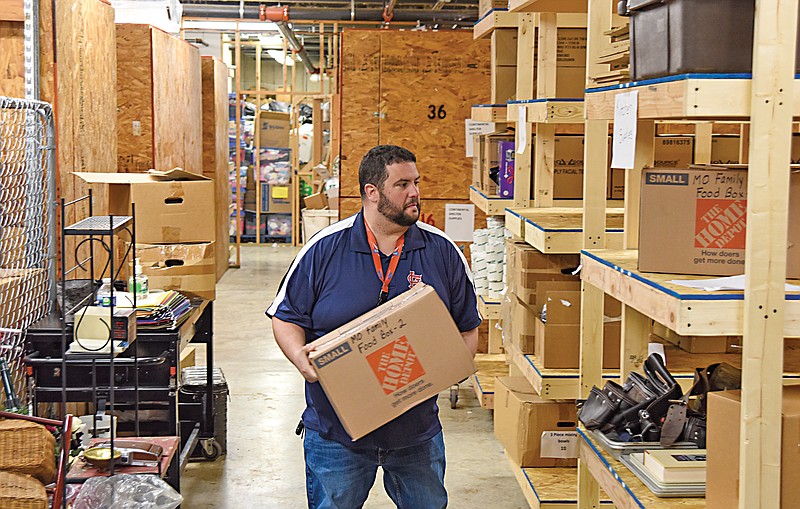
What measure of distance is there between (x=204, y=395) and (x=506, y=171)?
1999 mm

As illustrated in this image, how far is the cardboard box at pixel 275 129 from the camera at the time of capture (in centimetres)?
1459

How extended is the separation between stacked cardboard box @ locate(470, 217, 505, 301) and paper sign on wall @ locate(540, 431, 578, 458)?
1.28m

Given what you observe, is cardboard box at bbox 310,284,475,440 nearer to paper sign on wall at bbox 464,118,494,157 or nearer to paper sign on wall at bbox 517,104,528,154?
paper sign on wall at bbox 517,104,528,154

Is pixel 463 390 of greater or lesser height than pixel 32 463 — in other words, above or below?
below

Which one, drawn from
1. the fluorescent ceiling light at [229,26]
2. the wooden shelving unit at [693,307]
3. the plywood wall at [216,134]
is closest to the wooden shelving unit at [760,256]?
the wooden shelving unit at [693,307]

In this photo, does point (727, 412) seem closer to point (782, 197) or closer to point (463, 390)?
point (782, 197)

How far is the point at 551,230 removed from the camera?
3785mm

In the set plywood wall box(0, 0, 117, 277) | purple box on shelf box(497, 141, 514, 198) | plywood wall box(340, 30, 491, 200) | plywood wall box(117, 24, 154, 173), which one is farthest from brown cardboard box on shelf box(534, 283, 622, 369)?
plywood wall box(117, 24, 154, 173)

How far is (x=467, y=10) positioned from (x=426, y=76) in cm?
445

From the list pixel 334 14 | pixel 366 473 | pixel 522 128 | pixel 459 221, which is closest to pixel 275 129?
pixel 334 14

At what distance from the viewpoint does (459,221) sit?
673 cm

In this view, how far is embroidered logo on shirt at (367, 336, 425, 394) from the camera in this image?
281 cm

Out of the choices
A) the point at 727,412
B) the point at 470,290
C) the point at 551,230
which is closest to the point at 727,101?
the point at 727,412

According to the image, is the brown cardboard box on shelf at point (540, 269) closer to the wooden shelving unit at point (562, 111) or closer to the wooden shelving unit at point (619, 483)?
the wooden shelving unit at point (562, 111)
